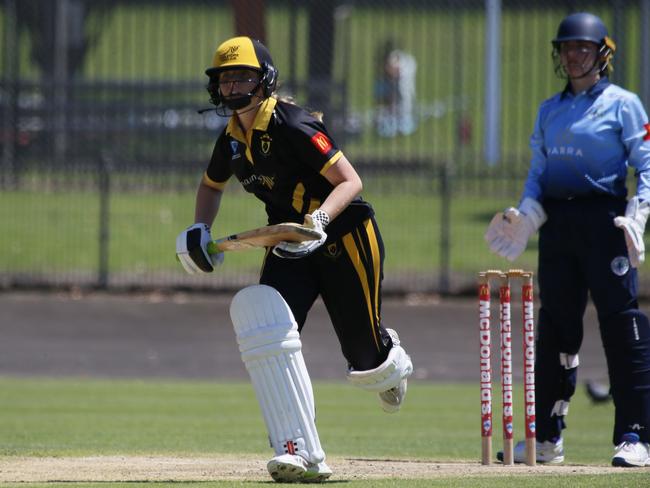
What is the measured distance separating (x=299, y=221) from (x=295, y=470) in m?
1.31

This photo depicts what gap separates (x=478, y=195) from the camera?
1870 centimetres

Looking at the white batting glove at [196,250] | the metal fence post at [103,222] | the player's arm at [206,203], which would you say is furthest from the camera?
the metal fence post at [103,222]

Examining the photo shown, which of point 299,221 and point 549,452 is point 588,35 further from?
point 549,452

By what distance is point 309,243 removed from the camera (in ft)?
21.0

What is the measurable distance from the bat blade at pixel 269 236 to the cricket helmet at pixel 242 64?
2.25ft

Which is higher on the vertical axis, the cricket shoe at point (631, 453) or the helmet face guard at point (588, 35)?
the helmet face guard at point (588, 35)

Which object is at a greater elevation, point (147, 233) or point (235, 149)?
point (235, 149)

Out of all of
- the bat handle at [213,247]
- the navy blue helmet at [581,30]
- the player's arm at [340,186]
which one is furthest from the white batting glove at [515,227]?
the bat handle at [213,247]

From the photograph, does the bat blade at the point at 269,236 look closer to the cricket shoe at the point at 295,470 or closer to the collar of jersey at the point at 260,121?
the collar of jersey at the point at 260,121

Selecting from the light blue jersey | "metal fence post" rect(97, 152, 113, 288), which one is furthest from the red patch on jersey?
"metal fence post" rect(97, 152, 113, 288)

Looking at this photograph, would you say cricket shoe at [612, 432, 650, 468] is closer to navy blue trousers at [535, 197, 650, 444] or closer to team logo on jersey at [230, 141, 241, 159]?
navy blue trousers at [535, 197, 650, 444]

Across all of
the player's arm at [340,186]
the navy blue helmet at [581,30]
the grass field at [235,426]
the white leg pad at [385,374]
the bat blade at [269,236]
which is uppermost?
the navy blue helmet at [581,30]

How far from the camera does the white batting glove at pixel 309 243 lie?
635 cm

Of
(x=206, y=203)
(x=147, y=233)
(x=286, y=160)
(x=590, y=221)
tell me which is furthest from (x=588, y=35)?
(x=147, y=233)
